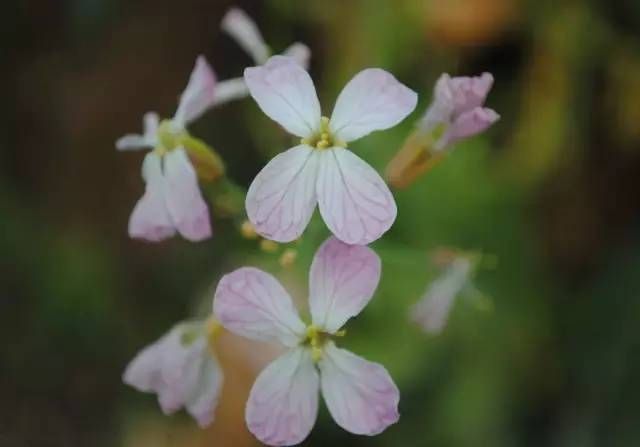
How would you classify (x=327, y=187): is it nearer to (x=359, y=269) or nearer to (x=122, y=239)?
(x=359, y=269)

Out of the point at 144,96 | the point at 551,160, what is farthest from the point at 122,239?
the point at 551,160

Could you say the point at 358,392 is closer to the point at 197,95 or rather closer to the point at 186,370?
the point at 186,370

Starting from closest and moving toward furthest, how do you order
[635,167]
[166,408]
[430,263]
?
[166,408] < [430,263] < [635,167]

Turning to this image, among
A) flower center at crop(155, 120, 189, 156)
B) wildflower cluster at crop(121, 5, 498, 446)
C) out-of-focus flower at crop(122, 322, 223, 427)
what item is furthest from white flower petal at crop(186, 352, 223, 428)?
flower center at crop(155, 120, 189, 156)

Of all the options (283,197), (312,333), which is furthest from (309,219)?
(312,333)

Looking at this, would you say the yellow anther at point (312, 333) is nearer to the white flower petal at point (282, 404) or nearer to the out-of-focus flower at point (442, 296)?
the white flower petal at point (282, 404)

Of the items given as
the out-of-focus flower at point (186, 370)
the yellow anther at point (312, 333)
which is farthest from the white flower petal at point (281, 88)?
the out-of-focus flower at point (186, 370)
